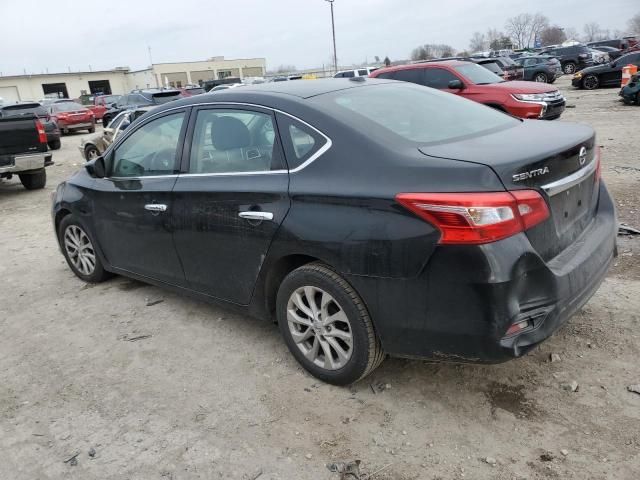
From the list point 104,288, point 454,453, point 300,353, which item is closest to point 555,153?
point 454,453

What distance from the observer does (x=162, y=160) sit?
4000mm

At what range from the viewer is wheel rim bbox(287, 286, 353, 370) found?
3.04 metres

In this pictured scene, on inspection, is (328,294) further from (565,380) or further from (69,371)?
(69,371)

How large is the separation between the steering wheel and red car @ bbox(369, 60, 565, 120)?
8.58 metres

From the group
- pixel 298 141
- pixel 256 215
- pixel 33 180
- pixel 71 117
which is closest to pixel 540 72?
pixel 71 117

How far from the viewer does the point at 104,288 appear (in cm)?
510

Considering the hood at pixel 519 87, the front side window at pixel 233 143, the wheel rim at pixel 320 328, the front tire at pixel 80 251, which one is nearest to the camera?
the wheel rim at pixel 320 328

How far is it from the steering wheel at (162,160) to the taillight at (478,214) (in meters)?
2.06

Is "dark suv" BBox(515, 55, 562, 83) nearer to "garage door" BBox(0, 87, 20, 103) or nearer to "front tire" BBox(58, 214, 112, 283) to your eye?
"front tire" BBox(58, 214, 112, 283)

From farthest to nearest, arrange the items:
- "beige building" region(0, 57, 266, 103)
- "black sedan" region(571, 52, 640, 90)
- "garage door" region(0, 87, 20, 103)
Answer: "beige building" region(0, 57, 266, 103)
"garage door" region(0, 87, 20, 103)
"black sedan" region(571, 52, 640, 90)

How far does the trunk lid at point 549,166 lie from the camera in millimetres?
2564

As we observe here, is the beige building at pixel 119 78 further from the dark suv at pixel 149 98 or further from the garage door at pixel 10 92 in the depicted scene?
the dark suv at pixel 149 98

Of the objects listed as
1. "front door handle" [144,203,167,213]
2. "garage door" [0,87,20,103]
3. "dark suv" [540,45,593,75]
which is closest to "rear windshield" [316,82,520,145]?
"front door handle" [144,203,167,213]

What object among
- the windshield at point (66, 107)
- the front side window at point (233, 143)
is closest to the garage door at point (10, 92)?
the windshield at point (66, 107)
